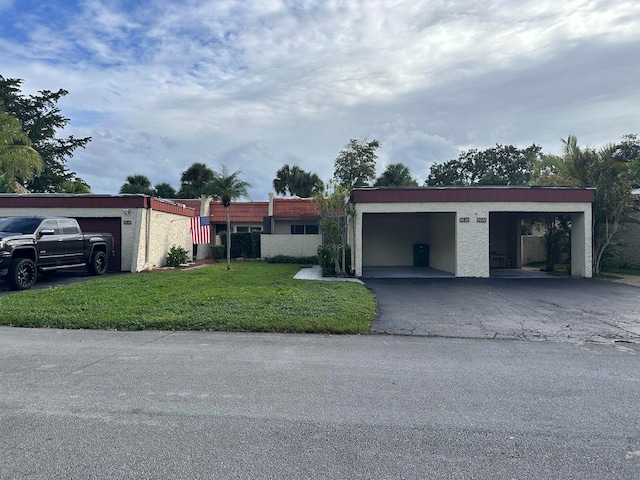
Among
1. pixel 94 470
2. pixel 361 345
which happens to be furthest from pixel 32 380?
pixel 361 345

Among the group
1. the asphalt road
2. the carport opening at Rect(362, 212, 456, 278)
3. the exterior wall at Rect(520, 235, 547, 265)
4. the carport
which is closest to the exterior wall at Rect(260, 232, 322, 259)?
the carport opening at Rect(362, 212, 456, 278)

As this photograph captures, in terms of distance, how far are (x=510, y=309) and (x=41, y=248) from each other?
42.9 feet

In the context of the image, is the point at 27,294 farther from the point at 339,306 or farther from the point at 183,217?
the point at 183,217

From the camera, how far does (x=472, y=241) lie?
16844 millimetres

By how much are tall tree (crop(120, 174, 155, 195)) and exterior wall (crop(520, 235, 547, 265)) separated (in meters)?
25.9

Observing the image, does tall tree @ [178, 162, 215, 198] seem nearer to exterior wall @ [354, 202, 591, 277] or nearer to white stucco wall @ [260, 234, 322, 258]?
white stucco wall @ [260, 234, 322, 258]

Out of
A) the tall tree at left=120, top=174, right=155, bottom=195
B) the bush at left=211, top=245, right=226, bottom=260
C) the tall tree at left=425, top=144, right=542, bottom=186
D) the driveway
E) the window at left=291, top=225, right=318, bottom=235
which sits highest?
the tall tree at left=425, top=144, right=542, bottom=186

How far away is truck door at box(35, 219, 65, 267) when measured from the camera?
13.2 meters

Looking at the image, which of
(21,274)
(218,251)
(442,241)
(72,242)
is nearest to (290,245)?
(218,251)

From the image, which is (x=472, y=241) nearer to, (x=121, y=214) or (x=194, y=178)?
(x=121, y=214)

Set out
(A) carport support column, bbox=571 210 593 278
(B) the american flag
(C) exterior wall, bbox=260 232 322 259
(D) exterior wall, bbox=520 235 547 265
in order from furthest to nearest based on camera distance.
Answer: (D) exterior wall, bbox=520 235 547 265, (C) exterior wall, bbox=260 232 322 259, (B) the american flag, (A) carport support column, bbox=571 210 593 278

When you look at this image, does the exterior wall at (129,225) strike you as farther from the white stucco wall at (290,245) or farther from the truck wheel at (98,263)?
the white stucco wall at (290,245)

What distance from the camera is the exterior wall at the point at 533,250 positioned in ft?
80.9

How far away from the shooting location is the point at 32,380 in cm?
511
